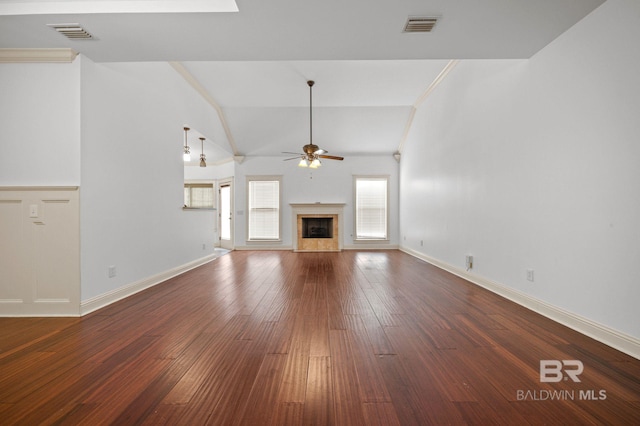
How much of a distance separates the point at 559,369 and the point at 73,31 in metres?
4.78

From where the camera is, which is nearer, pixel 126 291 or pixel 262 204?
pixel 126 291

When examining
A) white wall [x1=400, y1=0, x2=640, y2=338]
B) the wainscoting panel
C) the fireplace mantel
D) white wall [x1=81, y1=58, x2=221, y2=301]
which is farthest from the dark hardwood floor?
the fireplace mantel

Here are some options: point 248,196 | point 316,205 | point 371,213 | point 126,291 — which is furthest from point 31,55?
point 371,213

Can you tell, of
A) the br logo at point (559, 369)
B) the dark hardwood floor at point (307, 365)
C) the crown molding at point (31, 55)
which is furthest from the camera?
the crown molding at point (31, 55)

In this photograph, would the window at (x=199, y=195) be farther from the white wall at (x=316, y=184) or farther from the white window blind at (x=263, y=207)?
the white window blind at (x=263, y=207)

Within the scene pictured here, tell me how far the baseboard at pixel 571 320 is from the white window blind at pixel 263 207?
5604mm

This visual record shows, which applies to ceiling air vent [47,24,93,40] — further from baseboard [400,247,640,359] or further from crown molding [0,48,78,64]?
baseboard [400,247,640,359]

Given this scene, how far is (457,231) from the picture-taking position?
4539 millimetres

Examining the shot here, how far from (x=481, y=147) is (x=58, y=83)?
5120mm

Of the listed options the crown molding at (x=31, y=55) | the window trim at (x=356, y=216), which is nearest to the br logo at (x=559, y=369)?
the crown molding at (x=31, y=55)

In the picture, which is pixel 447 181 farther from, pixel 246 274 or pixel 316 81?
pixel 246 274

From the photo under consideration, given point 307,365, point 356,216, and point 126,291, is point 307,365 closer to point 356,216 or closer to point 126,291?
point 126,291

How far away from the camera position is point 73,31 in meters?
2.53

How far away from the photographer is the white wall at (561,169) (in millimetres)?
2068
